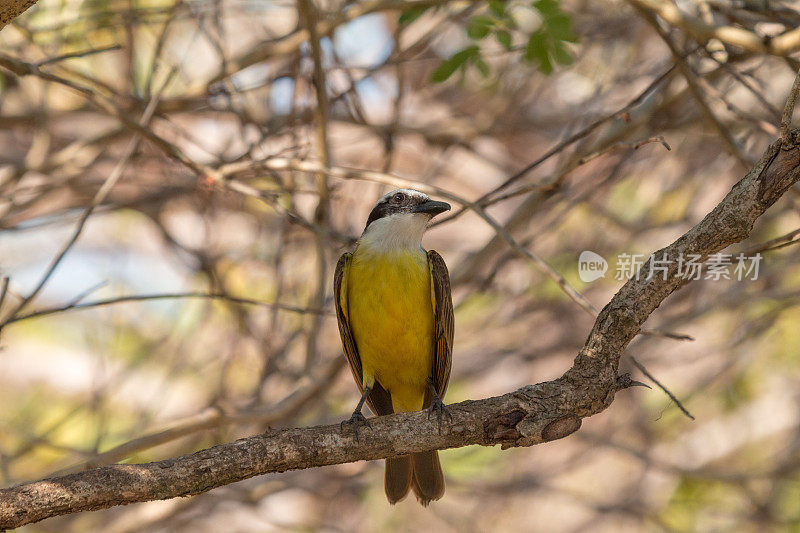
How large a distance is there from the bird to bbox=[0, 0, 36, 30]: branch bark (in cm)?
235

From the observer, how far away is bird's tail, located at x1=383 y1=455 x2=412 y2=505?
4.57 m

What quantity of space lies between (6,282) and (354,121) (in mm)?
3352

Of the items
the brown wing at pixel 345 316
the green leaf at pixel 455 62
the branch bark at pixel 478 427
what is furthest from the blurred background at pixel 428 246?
the branch bark at pixel 478 427

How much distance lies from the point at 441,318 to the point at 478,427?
4.61ft

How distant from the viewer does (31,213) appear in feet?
22.3

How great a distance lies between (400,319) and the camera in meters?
4.55

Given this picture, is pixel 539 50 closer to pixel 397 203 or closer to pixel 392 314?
pixel 397 203

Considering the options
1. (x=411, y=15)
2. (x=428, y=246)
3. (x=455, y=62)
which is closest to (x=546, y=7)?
(x=455, y=62)

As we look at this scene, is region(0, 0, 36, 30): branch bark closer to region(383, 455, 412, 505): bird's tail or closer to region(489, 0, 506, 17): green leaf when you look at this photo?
region(489, 0, 506, 17): green leaf

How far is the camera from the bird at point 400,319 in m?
4.57

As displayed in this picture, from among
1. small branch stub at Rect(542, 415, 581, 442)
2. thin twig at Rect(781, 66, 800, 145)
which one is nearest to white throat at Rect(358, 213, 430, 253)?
small branch stub at Rect(542, 415, 581, 442)

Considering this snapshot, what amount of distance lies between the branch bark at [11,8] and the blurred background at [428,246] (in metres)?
2.84

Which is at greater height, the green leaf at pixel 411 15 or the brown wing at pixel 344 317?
the green leaf at pixel 411 15

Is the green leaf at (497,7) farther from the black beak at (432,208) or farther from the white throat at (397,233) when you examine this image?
the white throat at (397,233)
